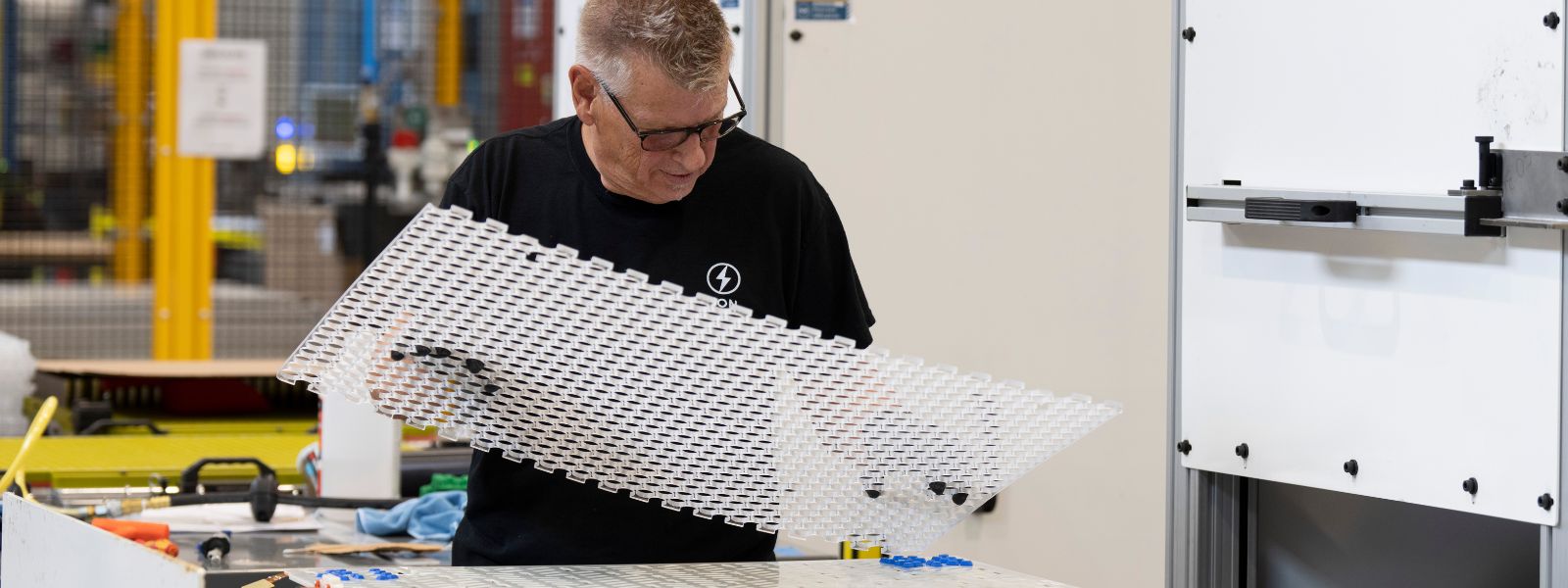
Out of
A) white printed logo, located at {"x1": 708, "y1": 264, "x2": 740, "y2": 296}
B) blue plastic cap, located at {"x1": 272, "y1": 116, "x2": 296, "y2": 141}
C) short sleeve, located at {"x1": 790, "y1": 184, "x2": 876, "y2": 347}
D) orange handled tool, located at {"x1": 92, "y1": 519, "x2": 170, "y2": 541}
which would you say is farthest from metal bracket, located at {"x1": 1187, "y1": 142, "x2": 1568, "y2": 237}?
blue plastic cap, located at {"x1": 272, "y1": 116, "x2": 296, "y2": 141}

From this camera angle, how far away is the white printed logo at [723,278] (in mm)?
1549

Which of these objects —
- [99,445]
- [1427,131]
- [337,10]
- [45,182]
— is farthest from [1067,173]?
[45,182]

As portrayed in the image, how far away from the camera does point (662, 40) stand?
56.6 inches

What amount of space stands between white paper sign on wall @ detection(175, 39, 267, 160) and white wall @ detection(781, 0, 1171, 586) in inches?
94.1

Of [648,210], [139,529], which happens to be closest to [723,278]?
[648,210]

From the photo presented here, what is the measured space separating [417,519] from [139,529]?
40 cm

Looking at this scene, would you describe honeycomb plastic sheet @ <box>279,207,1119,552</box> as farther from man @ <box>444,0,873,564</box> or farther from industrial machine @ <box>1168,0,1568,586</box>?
industrial machine @ <box>1168,0,1568,586</box>

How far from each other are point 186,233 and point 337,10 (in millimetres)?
760

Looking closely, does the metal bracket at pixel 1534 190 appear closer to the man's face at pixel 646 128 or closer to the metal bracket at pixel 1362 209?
the metal bracket at pixel 1362 209

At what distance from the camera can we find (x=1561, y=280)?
1.57 meters

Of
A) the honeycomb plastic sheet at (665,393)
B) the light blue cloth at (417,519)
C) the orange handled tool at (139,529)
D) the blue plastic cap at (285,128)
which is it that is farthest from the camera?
the blue plastic cap at (285,128)

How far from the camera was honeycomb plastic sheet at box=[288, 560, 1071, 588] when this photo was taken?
1.36 meters

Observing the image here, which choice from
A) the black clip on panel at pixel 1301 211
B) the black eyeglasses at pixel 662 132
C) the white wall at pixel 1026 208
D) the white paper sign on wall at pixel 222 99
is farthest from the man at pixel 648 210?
the white paper sign on wall at pixel 222 99

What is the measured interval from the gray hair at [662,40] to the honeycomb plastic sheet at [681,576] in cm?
42
